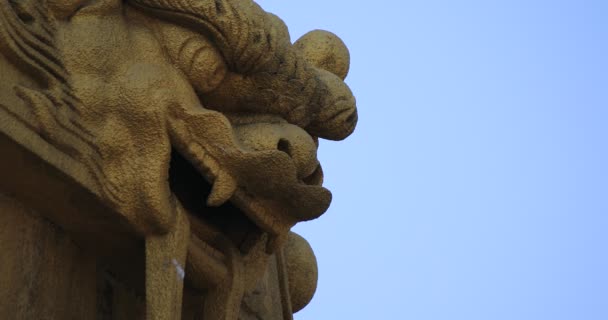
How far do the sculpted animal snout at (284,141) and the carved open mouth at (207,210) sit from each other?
0.28 meters

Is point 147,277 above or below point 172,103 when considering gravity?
below

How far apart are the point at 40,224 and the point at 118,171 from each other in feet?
1.23

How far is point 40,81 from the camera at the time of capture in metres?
5.88

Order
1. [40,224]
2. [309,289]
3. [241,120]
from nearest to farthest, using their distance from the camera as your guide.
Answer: [40,224]
[241,120]
[309,289]

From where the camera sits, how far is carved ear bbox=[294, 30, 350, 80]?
729 centimetres

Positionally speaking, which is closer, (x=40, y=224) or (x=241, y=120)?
(x=40, y=224)

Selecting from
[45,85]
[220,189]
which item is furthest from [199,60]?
[45,85]

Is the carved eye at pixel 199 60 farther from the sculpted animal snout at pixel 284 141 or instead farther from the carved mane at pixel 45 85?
the carved mane at pixel 45 85

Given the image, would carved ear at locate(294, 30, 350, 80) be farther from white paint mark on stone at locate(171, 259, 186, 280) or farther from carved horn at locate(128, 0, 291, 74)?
white paint mark on stone at locate(171, 259, 186, 280)

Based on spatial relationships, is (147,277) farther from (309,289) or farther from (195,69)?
(309,289)

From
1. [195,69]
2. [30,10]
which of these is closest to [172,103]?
[195,69]

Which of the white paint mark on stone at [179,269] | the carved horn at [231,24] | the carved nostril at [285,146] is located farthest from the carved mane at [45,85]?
the carved nostril at [285,146]

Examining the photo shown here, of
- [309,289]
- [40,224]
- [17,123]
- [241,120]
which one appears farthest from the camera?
[309,289]

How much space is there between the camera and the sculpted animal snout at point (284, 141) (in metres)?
6.26
